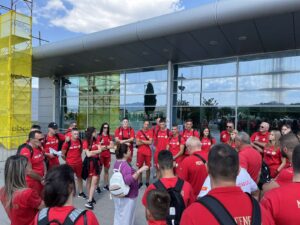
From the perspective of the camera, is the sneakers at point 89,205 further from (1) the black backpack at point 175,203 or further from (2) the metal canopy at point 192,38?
(2) the metal canopy at point 192,38

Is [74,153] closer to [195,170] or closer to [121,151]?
[121,151]

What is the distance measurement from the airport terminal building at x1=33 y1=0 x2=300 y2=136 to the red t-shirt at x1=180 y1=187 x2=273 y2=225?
6999mm

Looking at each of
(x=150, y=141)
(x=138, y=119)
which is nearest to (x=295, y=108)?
(x=150, y=141)

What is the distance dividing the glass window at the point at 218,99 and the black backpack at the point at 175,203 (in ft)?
33.6

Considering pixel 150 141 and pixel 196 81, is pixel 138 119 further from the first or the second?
pixel 150 141

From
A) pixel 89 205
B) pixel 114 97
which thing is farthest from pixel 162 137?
pixel 114 97

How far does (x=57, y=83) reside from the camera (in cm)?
2022

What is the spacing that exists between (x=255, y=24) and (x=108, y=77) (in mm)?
10952

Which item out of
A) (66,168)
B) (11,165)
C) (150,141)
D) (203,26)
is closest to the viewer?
(66,168)

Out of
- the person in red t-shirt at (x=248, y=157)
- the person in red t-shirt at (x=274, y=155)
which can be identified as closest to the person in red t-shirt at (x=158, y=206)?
the person in red t-shirt at (x=248, y=157)

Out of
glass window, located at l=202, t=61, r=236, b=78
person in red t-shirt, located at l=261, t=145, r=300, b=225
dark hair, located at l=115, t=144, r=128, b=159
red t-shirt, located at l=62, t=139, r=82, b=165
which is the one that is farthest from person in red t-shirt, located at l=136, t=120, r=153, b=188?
glass window, located at l=202, t=61, r=236, b=78

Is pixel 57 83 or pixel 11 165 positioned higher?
pixel 57 83

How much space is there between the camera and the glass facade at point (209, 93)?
1113 centimetres

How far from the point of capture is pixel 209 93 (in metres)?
13.2
